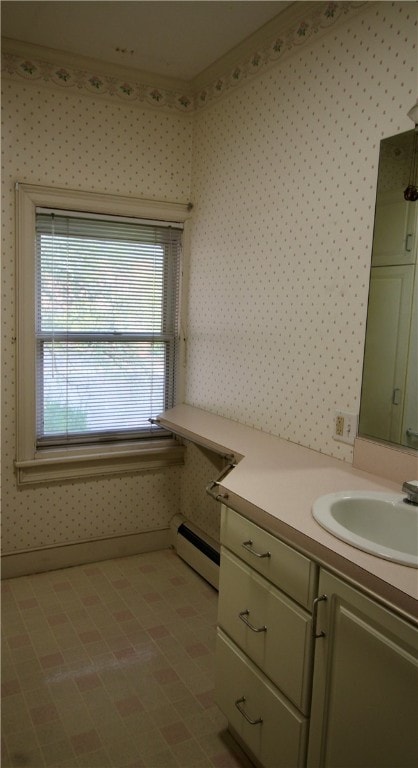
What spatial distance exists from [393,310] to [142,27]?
5.59 feet

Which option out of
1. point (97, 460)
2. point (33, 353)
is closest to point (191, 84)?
point (33, 353)

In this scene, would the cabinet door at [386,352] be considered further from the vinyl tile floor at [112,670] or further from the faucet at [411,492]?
the vinyl tile floor at [112,670]

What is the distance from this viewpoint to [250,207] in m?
2.54

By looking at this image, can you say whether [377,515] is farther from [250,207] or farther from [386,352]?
[250,207]


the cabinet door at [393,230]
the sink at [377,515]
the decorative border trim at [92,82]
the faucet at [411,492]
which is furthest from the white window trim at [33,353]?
the faucet at [411,492]

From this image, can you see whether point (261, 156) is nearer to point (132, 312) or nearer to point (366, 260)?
point (366, 260)

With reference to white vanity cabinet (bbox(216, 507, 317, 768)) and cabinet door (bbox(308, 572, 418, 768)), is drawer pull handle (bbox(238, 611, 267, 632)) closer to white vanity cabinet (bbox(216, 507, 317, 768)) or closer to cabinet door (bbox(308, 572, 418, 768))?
white vanity cabinet (bbox(216, 507, 317, 768))

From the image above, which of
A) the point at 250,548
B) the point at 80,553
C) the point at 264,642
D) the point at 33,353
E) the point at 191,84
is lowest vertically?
the point at 80,553

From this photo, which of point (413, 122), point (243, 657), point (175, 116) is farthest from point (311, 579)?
point (175, 116)

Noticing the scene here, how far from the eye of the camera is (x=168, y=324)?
3178 millimetres

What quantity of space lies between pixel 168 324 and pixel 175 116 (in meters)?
1.15

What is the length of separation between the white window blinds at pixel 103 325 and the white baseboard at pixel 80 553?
0.59 metres

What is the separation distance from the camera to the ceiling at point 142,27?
218 cm

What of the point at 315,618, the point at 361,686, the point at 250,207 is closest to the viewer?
the point at 361,686
